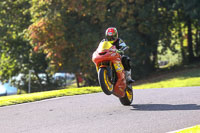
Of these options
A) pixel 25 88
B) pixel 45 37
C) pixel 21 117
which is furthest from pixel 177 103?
pixel 25 88

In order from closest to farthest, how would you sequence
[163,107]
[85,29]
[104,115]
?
[104,115]
[163,107]
[85,29]

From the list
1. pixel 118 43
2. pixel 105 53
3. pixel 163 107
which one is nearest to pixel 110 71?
pixel 105 53

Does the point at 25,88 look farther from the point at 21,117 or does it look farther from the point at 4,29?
the point at 21,117

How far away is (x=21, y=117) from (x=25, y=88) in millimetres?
25671

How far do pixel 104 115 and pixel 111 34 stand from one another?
2219 millimetres

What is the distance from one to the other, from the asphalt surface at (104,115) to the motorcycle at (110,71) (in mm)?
393

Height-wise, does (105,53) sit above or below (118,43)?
below

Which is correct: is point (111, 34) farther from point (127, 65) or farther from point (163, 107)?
point (163, 107)

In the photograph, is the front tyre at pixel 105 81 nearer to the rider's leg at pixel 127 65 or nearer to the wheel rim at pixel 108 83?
the wheel rim at pixel 108 83

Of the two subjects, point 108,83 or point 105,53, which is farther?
point 105,53

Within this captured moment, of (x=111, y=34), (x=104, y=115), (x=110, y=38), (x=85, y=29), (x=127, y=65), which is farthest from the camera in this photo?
(x=85, y=29)

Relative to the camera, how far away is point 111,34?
30.8 ft

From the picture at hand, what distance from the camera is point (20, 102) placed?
10.7 m

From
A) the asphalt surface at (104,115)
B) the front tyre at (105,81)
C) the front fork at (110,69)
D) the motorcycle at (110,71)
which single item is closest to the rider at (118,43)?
the motorcycle at (110,71)
